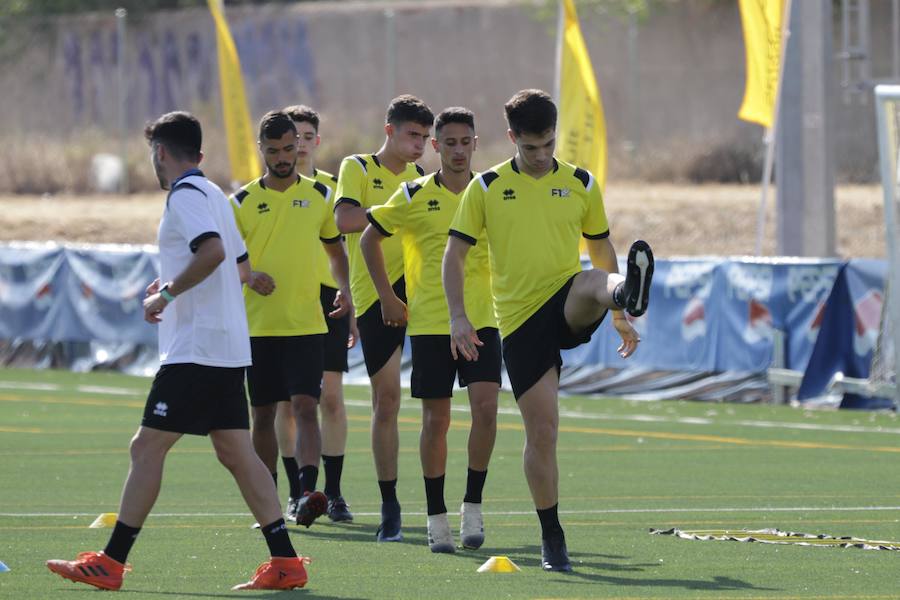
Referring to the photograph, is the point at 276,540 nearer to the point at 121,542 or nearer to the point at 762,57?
the point at 121,542

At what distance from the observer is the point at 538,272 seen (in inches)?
368

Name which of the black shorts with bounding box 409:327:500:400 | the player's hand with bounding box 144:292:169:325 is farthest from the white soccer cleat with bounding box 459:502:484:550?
the player's hand with bounding box 144:292:169:325

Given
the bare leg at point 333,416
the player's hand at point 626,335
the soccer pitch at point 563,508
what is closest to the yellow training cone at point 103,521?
the soccer pitch at point 563,508

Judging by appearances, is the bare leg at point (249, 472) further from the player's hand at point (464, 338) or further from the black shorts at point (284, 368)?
the black shorts at point (284, 368)

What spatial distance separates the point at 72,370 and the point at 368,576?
646 inches

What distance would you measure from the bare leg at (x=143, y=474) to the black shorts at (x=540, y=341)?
1.65 m

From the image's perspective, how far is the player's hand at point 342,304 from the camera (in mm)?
11477

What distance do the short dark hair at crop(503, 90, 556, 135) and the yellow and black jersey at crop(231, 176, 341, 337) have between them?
2195 millimetres

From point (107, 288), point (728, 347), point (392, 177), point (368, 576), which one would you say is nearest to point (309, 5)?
point (107, 288)

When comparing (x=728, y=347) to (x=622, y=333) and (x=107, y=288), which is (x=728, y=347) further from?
(x=622, y=333)

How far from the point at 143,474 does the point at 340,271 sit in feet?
10.1

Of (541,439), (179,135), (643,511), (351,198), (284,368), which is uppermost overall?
(179,135)

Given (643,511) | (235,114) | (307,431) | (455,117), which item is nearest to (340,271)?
(307,431)

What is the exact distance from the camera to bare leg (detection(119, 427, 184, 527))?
28.0ft
